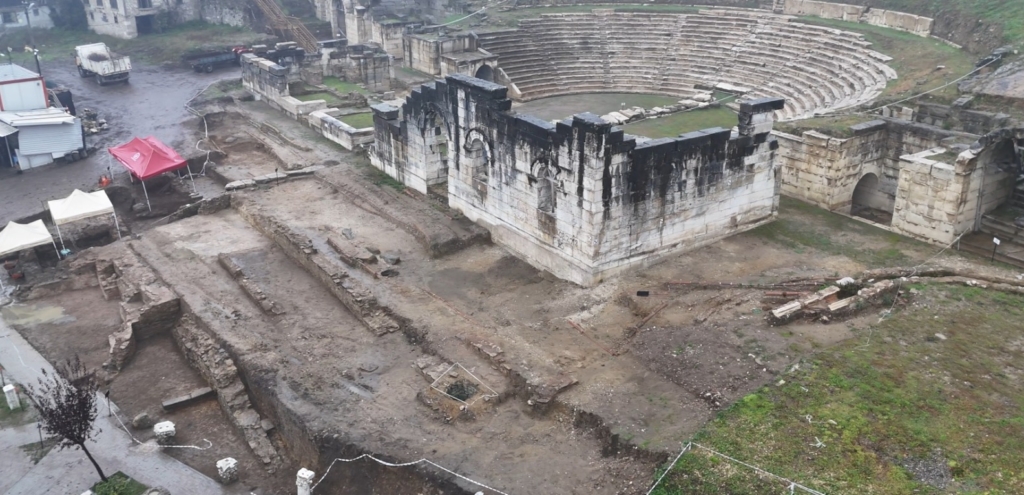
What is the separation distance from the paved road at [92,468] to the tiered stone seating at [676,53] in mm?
25852

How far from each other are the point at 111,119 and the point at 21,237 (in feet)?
54.8

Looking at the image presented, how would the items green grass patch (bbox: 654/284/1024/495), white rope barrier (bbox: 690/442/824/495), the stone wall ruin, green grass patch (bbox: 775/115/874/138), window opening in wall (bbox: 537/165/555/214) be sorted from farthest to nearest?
green grass patch (bbox: 775/115/874/138), the stone wall ruin, window opening in wall (bbox: 537/165/555/214), green grass patch (bbox: 654/284/1024/495), white rope barrier (bbox: 690/442/824/495)

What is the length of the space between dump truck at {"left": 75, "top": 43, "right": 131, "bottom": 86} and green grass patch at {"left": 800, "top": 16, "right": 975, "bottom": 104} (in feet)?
120

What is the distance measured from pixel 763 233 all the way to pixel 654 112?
12.8 m

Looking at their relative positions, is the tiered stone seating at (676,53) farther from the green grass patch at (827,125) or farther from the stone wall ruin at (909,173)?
the stone wall ruin at (909,173)

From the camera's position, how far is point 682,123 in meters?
32.6

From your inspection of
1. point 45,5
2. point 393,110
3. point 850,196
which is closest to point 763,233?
point 850,196

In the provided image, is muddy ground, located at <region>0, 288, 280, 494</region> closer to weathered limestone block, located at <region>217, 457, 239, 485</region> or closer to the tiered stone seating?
weathered limestone block, located at <region>217, 457, 239, 485</region>

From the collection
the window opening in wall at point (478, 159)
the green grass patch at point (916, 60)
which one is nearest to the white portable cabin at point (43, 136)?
the window opening in wall at point (478, 159)

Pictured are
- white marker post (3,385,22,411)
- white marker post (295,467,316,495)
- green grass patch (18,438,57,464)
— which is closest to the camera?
white marker post (295,467,316,495)

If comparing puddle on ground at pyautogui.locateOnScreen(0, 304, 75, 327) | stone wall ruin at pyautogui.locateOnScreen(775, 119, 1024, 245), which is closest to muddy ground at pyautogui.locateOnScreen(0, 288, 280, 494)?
puddle on ground at pyautogui.locateOnScreen(0, 304, 75, 327)

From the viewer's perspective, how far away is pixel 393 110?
26.2 meters

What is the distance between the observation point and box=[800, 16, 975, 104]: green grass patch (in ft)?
88.6

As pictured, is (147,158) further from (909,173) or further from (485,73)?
(909,173)
